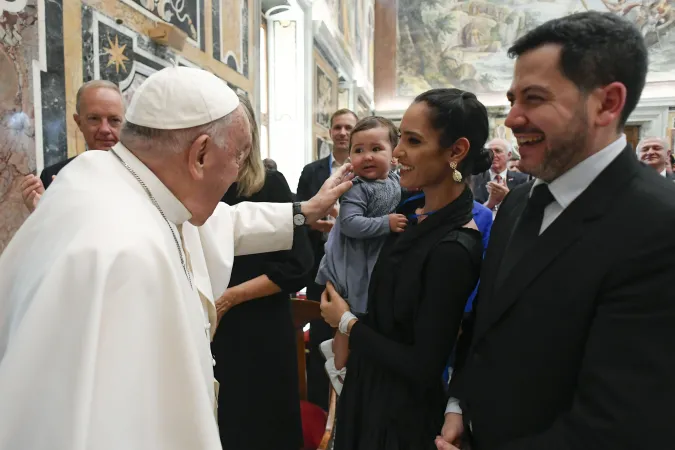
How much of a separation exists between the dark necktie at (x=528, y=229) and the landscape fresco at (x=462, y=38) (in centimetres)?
1679

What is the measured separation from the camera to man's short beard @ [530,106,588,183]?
46.5 inches

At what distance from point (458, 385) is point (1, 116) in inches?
95.0

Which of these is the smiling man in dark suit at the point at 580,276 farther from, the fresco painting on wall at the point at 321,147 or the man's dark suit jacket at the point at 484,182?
the fresco painting on wall at the point at 321,147

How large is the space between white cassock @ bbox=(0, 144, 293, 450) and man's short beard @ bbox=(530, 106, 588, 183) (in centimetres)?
95

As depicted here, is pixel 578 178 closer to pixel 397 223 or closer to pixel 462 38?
pixel 397 223

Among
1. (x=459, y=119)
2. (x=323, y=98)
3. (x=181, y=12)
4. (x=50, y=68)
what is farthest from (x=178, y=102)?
(x=323, y=98)

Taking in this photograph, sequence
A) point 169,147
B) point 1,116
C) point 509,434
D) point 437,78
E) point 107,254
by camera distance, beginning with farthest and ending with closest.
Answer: point 437,78
point 1,116
point 169,147
point 509,434
point 107,254

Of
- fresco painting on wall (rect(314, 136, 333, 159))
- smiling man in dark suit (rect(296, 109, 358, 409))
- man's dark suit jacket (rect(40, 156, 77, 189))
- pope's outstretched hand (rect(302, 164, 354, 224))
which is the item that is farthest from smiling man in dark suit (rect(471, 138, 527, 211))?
fresco painting on wall (rect(314, 136, 333, 159))

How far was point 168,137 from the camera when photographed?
1.38 meters

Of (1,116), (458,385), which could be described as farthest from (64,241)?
(1,116)

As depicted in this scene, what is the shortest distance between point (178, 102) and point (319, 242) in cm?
273

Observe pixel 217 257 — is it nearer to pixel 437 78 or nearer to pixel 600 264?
pixel 600 264

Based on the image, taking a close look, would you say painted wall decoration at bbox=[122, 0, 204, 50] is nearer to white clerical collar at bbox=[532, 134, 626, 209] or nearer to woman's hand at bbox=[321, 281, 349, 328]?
woman's hand at bbox=[321, 281, 349, 328]

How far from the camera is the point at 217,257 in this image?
6.38 ft
